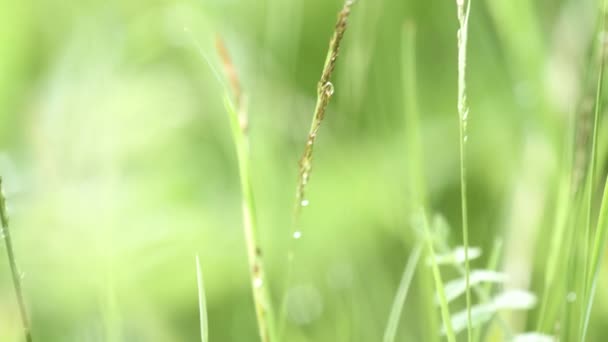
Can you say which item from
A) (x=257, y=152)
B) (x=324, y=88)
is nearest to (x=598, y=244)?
(x=324, y=88)

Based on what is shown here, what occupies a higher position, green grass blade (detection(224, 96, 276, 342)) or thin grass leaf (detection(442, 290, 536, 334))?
green grass blade (detection(224, 96, 276, 342))

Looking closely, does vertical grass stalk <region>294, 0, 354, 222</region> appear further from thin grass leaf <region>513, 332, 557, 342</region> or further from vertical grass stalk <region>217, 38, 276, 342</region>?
thin grass leaf <region>513, 332, 557, 342</region>

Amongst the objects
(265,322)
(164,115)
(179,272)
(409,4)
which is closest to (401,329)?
(179,272)

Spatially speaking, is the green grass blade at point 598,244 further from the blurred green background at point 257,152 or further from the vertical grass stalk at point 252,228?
the blurred green background at point 257,152

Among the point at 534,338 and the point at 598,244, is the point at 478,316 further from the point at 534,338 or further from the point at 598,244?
the point at 598,244

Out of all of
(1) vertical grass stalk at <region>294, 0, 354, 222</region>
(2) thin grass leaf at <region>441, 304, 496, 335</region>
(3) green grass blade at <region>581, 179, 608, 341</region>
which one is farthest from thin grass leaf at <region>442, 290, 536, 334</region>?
(1) vertical grass stalk at <region>294, 0, 354, 222</region>

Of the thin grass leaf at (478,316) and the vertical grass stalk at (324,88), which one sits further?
the thin grass leaf at (478,316)

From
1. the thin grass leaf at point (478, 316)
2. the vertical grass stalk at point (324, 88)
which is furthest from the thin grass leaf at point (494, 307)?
the vertical grass stalk at point (324, 88)

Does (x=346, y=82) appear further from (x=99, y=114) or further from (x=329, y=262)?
(x=99, y=114)
